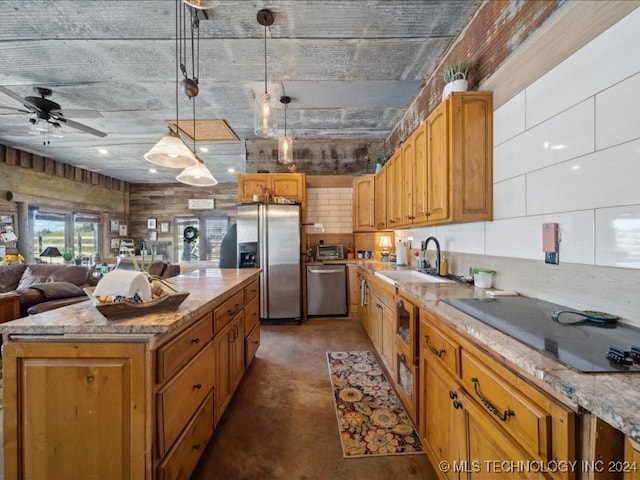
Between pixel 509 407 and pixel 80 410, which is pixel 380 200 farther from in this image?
pixel 80 410

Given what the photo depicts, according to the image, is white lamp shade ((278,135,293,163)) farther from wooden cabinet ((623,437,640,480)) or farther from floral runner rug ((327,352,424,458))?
wooden cabinet ((623,437,640,480))

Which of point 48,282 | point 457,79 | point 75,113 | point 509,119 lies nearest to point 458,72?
point 457,79

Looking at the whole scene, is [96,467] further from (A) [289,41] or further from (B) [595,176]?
(A) [289,41]

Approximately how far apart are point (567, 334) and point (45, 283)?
5152 millimetres

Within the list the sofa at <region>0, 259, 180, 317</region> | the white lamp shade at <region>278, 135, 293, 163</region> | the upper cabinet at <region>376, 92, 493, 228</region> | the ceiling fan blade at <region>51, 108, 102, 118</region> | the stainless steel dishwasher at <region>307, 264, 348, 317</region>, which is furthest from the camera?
the stainless steel dishwasher at <region>307, 264, 348, 317</region>

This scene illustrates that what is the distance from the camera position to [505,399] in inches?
32.7

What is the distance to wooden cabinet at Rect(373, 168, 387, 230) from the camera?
339 centimetres

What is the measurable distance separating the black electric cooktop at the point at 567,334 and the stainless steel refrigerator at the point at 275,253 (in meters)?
2.87

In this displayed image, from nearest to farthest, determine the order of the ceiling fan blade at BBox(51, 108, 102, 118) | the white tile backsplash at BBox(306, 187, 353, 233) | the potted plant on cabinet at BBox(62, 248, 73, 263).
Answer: the ceiling fan blade at BBox(51, 108, 102, 118)
the white tile backsplash at BBox(306, 187, 353, 233)
the potted plant on cabinet at BBox(62, 248, 73, 263)

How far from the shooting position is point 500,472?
85cm

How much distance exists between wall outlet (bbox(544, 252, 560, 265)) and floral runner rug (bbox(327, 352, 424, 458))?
131cm

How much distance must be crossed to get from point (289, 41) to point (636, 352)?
273cm

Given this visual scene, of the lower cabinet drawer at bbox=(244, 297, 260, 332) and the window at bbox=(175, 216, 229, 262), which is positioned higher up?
the window at bbox=(175, 216, 229, 262)

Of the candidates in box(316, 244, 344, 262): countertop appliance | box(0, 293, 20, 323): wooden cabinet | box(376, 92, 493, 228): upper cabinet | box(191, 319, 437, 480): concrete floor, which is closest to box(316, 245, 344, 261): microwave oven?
box(316, 244, 344, 262): countertop appliance
